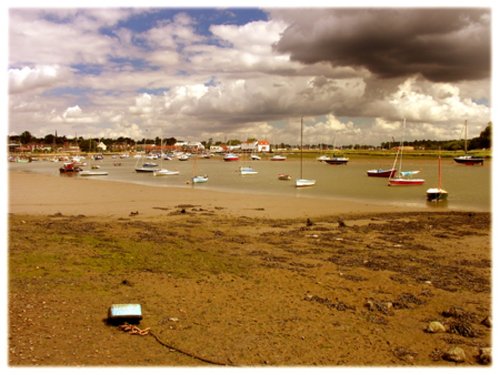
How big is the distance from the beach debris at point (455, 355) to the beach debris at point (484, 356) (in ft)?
0.79

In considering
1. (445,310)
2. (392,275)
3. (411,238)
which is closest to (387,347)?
(445,310)

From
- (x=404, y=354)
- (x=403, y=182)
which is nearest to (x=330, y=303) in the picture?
(x=404, y=354)

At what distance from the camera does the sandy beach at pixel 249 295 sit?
731cm

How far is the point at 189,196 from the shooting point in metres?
38.9

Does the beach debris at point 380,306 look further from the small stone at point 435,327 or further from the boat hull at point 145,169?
the boat hull at point 145,169

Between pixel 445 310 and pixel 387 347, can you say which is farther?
pixel 445 310

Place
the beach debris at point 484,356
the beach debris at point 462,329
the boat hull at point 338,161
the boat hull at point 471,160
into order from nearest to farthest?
1. the beach debris at point 484,356
2. the beach debris at point 462,329
3. the boat hull at point 471,160
4. the boat hull at point 338,161

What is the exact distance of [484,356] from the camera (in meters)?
7.21

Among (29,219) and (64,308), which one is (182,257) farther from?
(29,219)

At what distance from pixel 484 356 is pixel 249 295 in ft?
16.4

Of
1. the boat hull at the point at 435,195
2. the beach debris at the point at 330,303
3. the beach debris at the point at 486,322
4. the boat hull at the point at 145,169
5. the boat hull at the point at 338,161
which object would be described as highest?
the boat hull at the point at 338,161

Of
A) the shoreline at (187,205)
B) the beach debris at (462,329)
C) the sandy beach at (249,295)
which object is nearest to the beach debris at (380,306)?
the sandy beach at (249,295)

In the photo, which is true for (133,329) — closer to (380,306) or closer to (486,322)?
(380,306)
